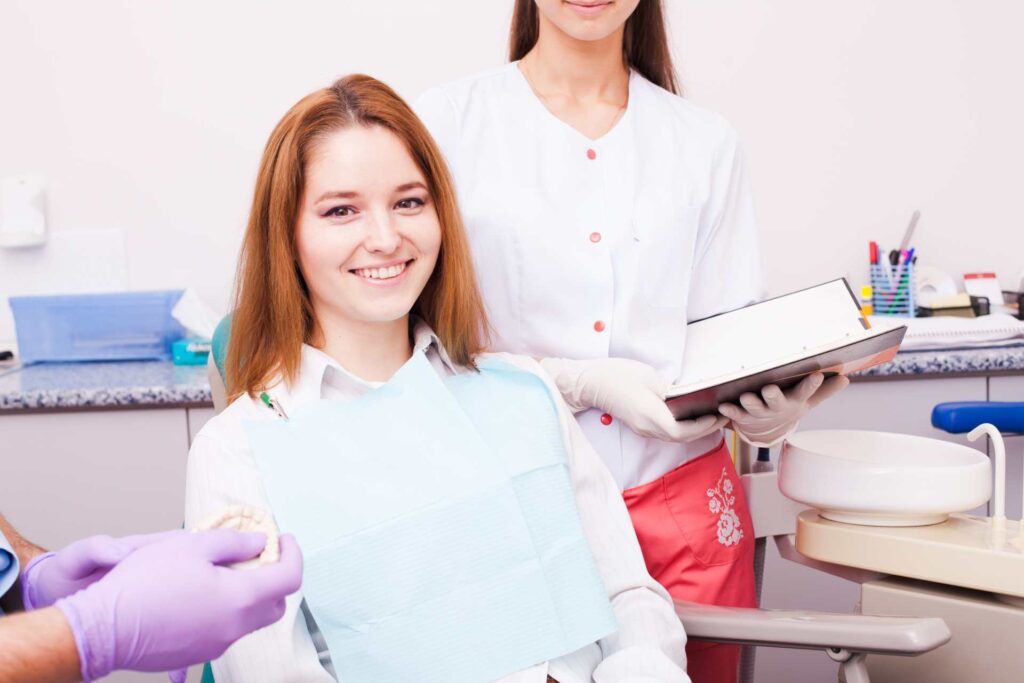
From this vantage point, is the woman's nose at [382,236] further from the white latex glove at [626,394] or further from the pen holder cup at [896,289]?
the pen holder cup at [896,289]

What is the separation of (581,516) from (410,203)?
44 cm

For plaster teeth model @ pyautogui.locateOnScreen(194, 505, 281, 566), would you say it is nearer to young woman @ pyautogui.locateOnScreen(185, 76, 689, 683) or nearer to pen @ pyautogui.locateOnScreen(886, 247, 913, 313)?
young woman @ pyautogui.locateOnScreen(185, 76, 689, 683)

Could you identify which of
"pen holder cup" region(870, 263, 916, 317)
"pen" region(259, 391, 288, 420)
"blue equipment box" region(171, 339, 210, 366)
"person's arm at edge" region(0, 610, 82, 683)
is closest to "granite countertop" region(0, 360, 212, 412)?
"blue equipment box" region(171, 339, 210, 366)

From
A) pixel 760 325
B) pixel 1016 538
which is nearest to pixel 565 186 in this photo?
pixel 760 325

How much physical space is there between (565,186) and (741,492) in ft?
1.65

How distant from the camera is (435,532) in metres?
1.26

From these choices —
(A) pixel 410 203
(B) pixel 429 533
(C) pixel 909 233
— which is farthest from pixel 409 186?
(C) pixel 909 233

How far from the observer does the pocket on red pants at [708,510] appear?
1.56m

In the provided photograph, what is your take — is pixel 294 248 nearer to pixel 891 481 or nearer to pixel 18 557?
pixel 18 557

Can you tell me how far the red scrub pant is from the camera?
156cm

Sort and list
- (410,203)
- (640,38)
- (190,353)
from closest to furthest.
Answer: (410,203)
(640,38)
(190,353)

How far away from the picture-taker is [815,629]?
1264 mm

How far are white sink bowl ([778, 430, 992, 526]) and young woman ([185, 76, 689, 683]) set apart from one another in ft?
0.73

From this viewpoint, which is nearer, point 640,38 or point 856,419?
point 640,38
